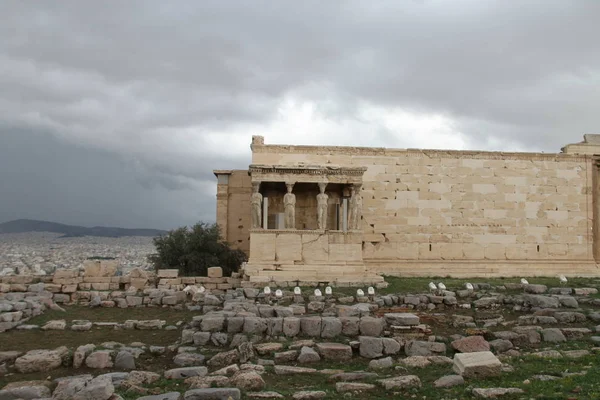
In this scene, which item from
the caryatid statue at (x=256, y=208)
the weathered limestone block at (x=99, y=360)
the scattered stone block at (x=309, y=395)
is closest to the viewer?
the scattered stone block at (x=309, y=395)

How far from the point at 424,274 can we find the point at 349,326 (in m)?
11.7

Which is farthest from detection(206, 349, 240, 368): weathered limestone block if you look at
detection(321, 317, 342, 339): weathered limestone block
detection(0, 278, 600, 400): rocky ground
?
detection(321, 317, 342, 339): weathered limestone block

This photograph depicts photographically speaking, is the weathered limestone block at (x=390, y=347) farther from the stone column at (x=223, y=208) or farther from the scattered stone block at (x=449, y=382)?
the stone column at (x=223, y=208)

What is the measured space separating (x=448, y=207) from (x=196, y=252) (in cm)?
1115

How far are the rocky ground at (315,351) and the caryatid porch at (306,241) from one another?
264 centimetres

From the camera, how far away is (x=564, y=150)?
1015 inches

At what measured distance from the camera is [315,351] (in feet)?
31.1

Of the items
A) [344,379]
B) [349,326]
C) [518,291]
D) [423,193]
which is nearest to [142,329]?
[349,326]

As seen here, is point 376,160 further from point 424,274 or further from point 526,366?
point 526,366

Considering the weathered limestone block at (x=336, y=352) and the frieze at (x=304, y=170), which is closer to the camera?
the weathered limestone block at (x=336, y=352)

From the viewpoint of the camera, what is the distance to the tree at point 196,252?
2186 centimetres

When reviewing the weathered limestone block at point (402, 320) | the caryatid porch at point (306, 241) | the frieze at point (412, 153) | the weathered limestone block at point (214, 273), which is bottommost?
the weathered limestone block at point (402, 320)

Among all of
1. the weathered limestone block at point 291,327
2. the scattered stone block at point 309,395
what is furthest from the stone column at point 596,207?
the scattered stone block at point 309,395

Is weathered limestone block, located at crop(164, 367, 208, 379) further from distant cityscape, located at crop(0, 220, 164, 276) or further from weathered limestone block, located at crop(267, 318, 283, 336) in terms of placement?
distant cityscape, located at crop(0, 220, 164, 276)
